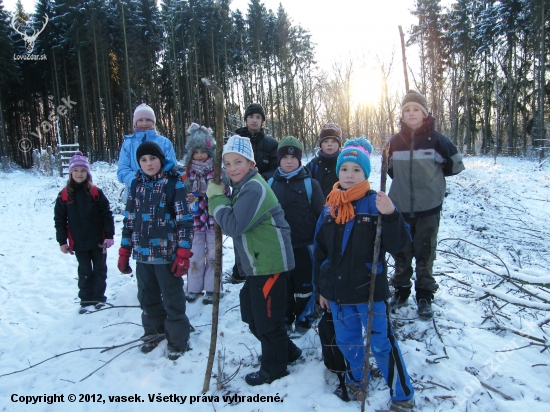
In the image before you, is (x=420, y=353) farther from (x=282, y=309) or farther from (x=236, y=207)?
(x=236, y=207)

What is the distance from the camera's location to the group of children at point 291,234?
2350mm

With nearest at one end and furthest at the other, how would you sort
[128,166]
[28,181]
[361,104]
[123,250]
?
[123,250] < [128,166] < [28,181] < [361,104]

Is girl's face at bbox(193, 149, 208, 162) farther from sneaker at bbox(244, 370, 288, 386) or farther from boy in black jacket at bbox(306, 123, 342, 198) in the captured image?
sneaker at bbox(244, 370, 288, 386)

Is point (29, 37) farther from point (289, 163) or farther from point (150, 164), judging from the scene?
point (289, 163)

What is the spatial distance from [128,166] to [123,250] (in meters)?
1.18

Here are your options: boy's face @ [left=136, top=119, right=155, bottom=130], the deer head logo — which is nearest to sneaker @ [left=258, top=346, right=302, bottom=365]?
boy's face @ [left=136, top=119, right=155, bottom=130]

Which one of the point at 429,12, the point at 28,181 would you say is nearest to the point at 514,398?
the point at 28,181

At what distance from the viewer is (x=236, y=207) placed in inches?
98.2

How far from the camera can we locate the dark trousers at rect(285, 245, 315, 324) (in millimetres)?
3354

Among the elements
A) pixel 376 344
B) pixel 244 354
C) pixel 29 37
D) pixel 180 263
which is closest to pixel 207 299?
pixel 244 354

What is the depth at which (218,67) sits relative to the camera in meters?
27.8

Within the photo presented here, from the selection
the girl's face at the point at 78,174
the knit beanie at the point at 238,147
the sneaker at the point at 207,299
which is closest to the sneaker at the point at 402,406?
the knit beanie at the point at 238,147

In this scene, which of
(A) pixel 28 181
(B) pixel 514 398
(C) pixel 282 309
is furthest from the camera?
(A) pixel 28 181

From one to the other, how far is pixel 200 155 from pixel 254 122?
0.84 meters
